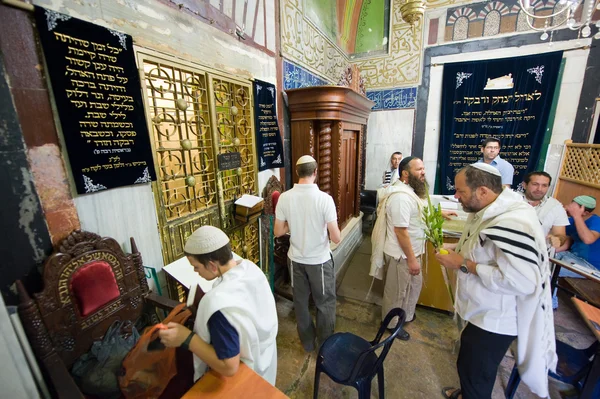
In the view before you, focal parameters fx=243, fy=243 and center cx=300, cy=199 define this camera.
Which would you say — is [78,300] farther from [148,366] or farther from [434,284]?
[434,284]

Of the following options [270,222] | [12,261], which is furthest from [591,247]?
[12,261]

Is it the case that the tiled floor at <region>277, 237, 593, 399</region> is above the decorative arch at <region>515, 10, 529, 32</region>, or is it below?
below

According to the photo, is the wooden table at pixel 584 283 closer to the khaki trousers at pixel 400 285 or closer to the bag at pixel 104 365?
the khaki trousers at pixel 400 285

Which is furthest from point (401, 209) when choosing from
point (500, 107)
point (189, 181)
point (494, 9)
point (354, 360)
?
point (494, 9)

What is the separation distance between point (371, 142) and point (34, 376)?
5831mm

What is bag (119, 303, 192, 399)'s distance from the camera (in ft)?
3.60

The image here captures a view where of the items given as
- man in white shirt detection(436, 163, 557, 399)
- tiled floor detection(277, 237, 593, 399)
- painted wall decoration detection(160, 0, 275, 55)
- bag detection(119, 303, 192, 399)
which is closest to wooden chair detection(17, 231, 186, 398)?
bag detection(119, 303, 192, 399)

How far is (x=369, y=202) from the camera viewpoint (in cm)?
553

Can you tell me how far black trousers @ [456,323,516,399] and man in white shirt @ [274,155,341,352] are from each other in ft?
3.40

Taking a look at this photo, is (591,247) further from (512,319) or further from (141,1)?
(141,1)

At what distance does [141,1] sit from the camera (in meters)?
1.59

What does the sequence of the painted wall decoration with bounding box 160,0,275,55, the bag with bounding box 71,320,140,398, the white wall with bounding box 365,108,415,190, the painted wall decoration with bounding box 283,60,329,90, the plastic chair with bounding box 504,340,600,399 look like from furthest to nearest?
the white wall with bounding box 365,108,415,190 < the painted wall decoration with bounding box 283,60,329,90 < the painted wall decoration with bounding box 160,0,275,55 < the plastic chair with bounding box 504,340,600,399 < the bag with bounding box 71,320,140,398

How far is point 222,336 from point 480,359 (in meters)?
1.57

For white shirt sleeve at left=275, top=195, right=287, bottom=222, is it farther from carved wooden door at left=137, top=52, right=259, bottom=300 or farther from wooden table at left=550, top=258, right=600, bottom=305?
wooden table at left=550, top=258, right=600, bottom=305
